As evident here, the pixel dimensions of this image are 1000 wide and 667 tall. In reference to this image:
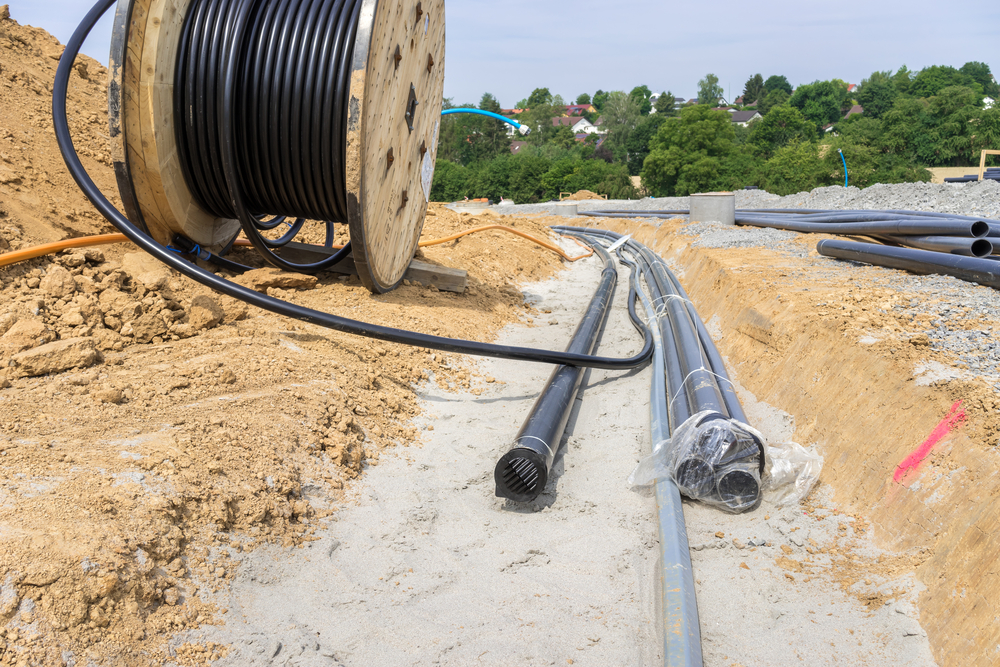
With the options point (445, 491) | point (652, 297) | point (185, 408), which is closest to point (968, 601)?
point (445, 491)

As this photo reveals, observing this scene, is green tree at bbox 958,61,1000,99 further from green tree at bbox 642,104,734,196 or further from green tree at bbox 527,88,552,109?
green tree at bbox 642,104,734,196

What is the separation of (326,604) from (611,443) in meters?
2.30

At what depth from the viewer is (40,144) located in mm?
5621

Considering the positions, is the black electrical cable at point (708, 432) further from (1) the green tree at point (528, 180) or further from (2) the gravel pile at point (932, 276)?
(1) the green tree at point (528, 180)

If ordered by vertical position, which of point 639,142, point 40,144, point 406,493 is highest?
point 639,142

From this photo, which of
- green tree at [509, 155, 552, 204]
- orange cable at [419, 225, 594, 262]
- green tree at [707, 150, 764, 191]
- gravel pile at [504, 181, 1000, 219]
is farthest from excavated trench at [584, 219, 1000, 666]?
green tree at [509, 155, 552, 204]

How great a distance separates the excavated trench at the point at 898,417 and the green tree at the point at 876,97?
343ft

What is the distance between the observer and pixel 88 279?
4.28m

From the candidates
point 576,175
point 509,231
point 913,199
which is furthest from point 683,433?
point 576,175

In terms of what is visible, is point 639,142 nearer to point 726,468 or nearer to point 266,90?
point 266,90

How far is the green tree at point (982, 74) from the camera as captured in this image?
121312 millimetres

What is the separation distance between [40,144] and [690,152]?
4503 cm

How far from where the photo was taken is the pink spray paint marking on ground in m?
3.18

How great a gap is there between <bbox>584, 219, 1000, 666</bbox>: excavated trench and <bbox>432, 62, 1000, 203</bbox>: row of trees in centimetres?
3346
